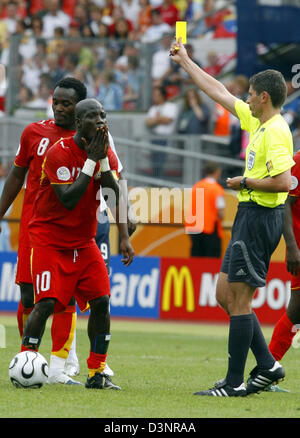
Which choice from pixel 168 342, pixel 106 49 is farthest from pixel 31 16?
pixel 168 342

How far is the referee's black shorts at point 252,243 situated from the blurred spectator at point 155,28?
1370 cm

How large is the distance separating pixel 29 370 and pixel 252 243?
1920 millimetres

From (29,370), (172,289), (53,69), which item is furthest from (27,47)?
(29,370)

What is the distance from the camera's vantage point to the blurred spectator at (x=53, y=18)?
2145cm

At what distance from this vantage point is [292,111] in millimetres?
17562

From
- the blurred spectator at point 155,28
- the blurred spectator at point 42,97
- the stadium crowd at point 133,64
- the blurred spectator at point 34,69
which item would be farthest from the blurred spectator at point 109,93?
the blurred spectator at point 155,28

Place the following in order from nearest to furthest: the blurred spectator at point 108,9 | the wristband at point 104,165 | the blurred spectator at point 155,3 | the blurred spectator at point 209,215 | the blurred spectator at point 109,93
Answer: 1. the wristband at point 104,165
2. the blurred spectator at point 209,215
3. the blurred spectator at point 109,93
4. the blurred spectator at point 155,3
5. the blurred spectator at point 108,9

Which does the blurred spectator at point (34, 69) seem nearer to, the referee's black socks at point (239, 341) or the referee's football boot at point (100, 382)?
the referee's football boot at point (100, 382)

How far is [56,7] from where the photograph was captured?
21.6 m

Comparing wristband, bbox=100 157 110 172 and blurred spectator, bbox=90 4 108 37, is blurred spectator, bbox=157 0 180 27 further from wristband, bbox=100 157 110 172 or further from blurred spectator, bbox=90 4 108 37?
wristband, bbox=100 157 110 172

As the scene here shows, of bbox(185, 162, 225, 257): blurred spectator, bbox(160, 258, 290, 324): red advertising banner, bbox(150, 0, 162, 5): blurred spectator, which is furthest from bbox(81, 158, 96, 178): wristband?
bbox(150, 0, 162, 5): blurred spectator

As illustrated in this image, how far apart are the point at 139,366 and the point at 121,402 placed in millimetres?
2824

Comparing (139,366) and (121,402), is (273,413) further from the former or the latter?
Result: (139,366)

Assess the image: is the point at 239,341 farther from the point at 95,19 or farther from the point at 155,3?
the point at 155,3
